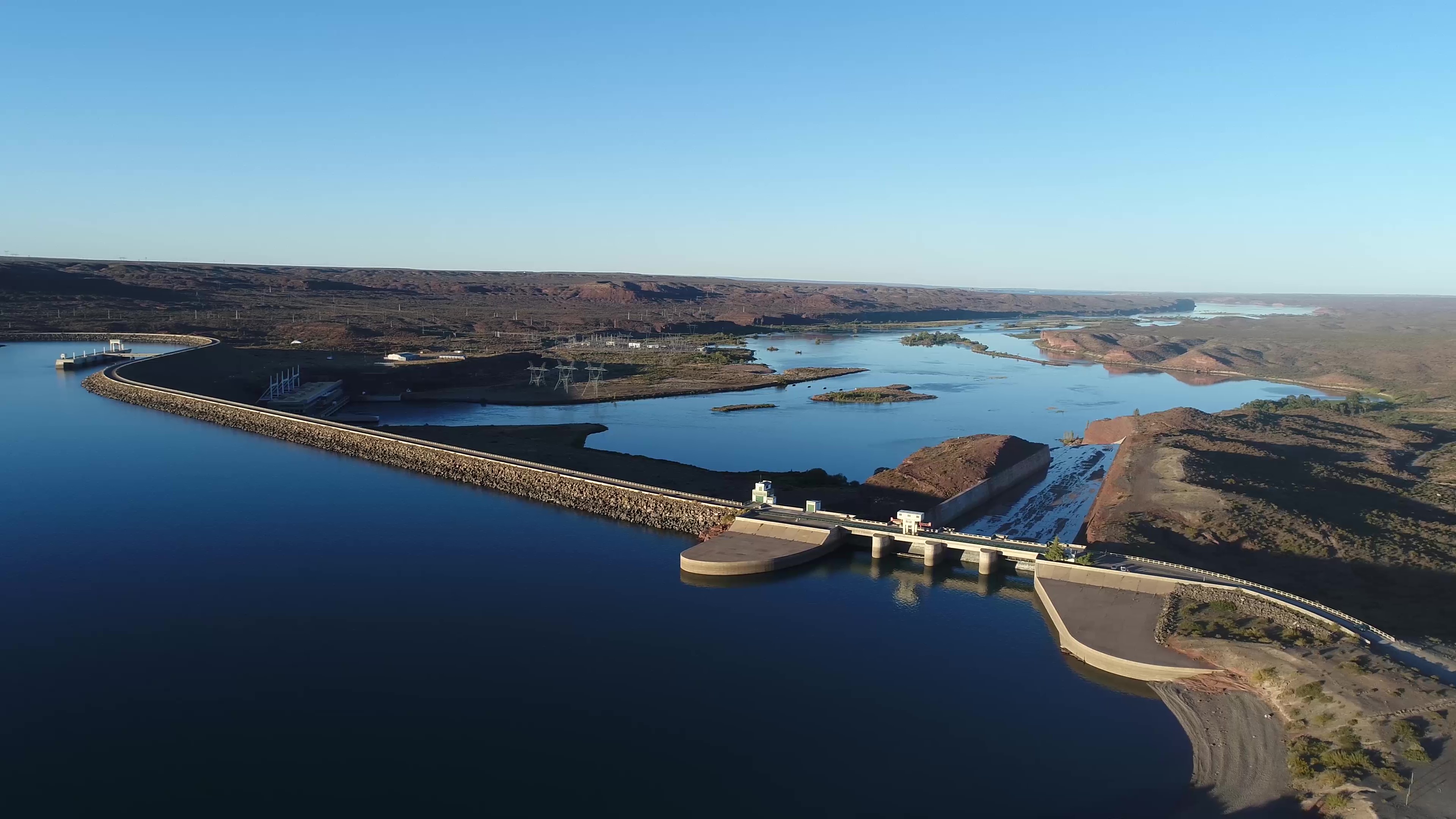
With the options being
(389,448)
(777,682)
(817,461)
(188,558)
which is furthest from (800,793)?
(389,448)

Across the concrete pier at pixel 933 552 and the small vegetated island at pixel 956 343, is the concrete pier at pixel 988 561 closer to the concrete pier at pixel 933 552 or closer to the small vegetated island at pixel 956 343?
the concrete pier at pixel 933 552

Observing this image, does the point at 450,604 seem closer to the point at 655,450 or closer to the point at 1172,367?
the point at 655,450

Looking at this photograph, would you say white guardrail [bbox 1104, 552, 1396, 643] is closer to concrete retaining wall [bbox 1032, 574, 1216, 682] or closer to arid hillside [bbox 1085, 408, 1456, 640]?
arid hillside [bbox 1085, 408, 1456, 640]

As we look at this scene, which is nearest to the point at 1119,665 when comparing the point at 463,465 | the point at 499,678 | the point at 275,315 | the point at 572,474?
the point at 499,678

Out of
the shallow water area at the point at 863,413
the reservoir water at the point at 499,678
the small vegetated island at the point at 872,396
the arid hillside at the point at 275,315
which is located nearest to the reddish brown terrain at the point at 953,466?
the shallow water area at the point at 863,413

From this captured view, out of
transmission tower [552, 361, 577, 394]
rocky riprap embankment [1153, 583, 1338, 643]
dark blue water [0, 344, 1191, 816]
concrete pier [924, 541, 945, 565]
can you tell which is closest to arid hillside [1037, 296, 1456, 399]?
rocky riprap embankment [1153, 583, 1338, 643]

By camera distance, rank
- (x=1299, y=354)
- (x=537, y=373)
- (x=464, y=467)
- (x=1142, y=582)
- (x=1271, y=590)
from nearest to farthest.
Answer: (x=1271, y=590) < (x=1142, y=582) < (x=464, y=467) < (x=537, y=373) < (x=1299, y=354)

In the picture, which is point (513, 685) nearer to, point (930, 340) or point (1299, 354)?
point (930, 340)
